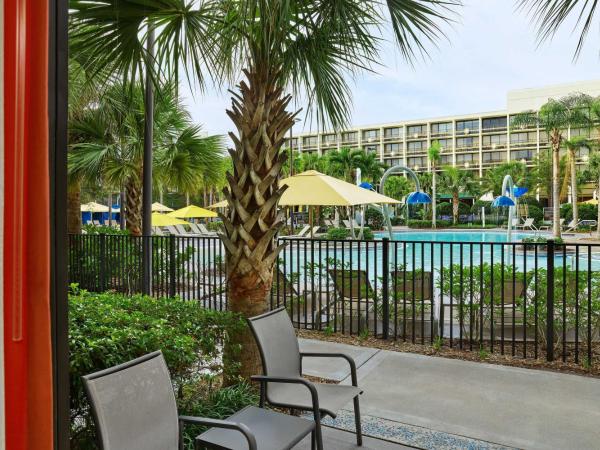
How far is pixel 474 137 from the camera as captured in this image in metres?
75.9

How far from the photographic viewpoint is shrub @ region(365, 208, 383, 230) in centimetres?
4653

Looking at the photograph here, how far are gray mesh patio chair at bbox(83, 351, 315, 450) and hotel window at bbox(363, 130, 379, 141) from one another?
8593cm

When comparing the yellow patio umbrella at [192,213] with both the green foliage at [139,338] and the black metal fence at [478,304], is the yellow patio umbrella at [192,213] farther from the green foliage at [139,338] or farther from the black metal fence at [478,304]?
the green foliage at [139,338]

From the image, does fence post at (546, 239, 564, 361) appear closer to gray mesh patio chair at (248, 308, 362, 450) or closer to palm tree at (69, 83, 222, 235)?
gray mesh patio chair at (248, 308, 362, 450)

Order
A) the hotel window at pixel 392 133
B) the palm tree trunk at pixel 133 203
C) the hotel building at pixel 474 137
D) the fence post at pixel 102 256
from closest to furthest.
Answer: the fence post at pixel 102 256, the palm tree trunk at pixel 133 203, the hotel building at pixel 474 137, the hotel window at pixel 392 133

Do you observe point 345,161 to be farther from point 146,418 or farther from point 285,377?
point 146,418

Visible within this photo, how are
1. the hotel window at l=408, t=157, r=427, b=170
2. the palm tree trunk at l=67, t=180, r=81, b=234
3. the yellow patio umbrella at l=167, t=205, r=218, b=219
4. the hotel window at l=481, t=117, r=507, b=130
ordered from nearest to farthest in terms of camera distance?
the palm tree trunk at l=67, t=180, r=81, b=234
the yellow patio umbrella at l=167, t=205, r=218, b=219
the hotel window at l=481, t=117, r=507, b=130
the hotel window at l=408, t=157, r=427, b=170

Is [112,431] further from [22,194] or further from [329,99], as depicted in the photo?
[329,99]

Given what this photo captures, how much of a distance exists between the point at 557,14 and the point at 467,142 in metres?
78.6

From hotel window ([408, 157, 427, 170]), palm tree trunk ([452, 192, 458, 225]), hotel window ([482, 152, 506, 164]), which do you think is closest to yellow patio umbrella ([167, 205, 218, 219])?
palm tree trunk ([452, 192, 458, 225])

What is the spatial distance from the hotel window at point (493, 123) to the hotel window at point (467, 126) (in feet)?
3.52

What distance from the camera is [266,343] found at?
300 centimetres

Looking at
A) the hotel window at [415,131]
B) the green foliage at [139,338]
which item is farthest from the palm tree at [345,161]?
the green foliage at [139,338]

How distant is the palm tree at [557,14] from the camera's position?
129 inches
